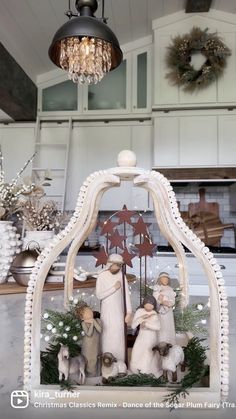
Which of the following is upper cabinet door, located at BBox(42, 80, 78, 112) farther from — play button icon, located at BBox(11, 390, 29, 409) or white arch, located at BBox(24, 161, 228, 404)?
play button icon, located at BBox(11, 390, 29, 409)

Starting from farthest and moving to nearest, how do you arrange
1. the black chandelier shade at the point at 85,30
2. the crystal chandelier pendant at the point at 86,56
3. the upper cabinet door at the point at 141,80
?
the upper cabinet door at the point at 141,80 → the crystal chandelier pendant at the point at 86,56 → the black chandelier shade at the point at 85,30

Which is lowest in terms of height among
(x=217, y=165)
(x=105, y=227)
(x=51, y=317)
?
(x=51, y=317)

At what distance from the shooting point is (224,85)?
2898 mm

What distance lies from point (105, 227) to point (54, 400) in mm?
319

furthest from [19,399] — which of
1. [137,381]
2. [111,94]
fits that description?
[111,94]

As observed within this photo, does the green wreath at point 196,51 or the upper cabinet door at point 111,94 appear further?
the upper cabinet door at point 111,94

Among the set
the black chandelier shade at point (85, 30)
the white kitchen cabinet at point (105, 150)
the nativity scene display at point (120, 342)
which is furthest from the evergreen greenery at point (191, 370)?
the white kitchen cabinet at point (105, 150)

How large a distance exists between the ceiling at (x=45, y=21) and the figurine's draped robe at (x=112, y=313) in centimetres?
235

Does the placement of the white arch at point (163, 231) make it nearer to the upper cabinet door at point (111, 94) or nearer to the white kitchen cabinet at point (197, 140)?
the white kitchen cabinet at point (197, 140)

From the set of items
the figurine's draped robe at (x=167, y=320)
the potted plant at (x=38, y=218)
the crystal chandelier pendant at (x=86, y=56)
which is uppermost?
the crystal chandelier pendant at (x=86, y=56)

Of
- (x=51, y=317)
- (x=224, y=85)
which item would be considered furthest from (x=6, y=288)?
(x=224, y=85)

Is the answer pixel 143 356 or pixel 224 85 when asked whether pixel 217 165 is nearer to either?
pixel 224 85

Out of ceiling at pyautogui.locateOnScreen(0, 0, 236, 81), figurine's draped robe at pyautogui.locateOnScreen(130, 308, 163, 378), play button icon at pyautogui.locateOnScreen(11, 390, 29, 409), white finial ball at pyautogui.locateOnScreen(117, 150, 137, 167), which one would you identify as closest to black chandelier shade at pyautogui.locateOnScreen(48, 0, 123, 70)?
white finial ball at pyautogui.locateOnScreen(117, 150, 137, 167)

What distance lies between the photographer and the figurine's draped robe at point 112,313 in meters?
0.62
